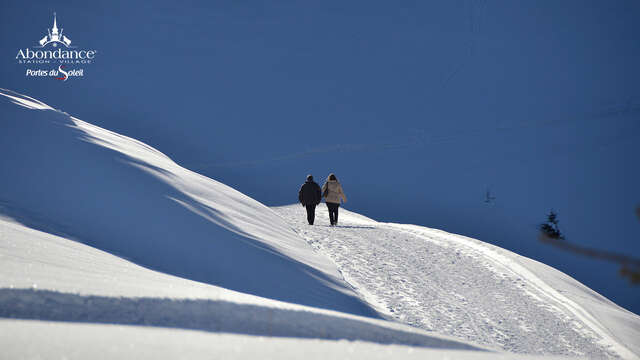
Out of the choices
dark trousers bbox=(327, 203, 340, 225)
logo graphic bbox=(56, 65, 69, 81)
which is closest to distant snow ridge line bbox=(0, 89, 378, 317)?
dark trousers bbox=(327, 203, 340, 225)

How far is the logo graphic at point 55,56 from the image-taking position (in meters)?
64.0

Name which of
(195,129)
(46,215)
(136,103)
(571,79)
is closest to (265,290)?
(46,215)

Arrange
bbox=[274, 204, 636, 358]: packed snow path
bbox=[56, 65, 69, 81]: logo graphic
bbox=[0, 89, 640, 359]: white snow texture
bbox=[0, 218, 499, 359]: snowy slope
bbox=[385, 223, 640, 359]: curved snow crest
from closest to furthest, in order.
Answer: bbox=[0, 218, 499, 359]: snowy slope < bbox=[0, 89, 640, 359]: white snow texture < bbox=[274, 204, 636, 358]: packed snow path < bbox=[385, 223, 640, 359]: curved snow crest < bbox=[56, 65, 69, 81]: logo graphic

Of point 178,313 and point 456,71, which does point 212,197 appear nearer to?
point 178,313

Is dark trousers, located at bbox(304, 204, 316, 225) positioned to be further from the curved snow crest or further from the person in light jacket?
the curved snow crest

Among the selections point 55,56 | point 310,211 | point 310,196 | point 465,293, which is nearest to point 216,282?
point 465,293

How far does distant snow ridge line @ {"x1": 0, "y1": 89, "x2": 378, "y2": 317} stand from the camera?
16.1 feet

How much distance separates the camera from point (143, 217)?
559cm

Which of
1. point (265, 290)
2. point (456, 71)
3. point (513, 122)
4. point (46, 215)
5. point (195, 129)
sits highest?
point (456, 71)

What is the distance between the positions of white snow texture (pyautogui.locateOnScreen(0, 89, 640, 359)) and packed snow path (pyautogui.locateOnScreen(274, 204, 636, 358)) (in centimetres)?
3

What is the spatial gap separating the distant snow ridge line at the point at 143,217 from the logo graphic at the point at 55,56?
64302 millimetres

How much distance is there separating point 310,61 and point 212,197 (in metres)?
59.8

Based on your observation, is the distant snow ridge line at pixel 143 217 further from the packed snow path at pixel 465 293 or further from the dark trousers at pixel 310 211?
the dark trousers at pixel 310 211

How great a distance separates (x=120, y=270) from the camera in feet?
12.4
